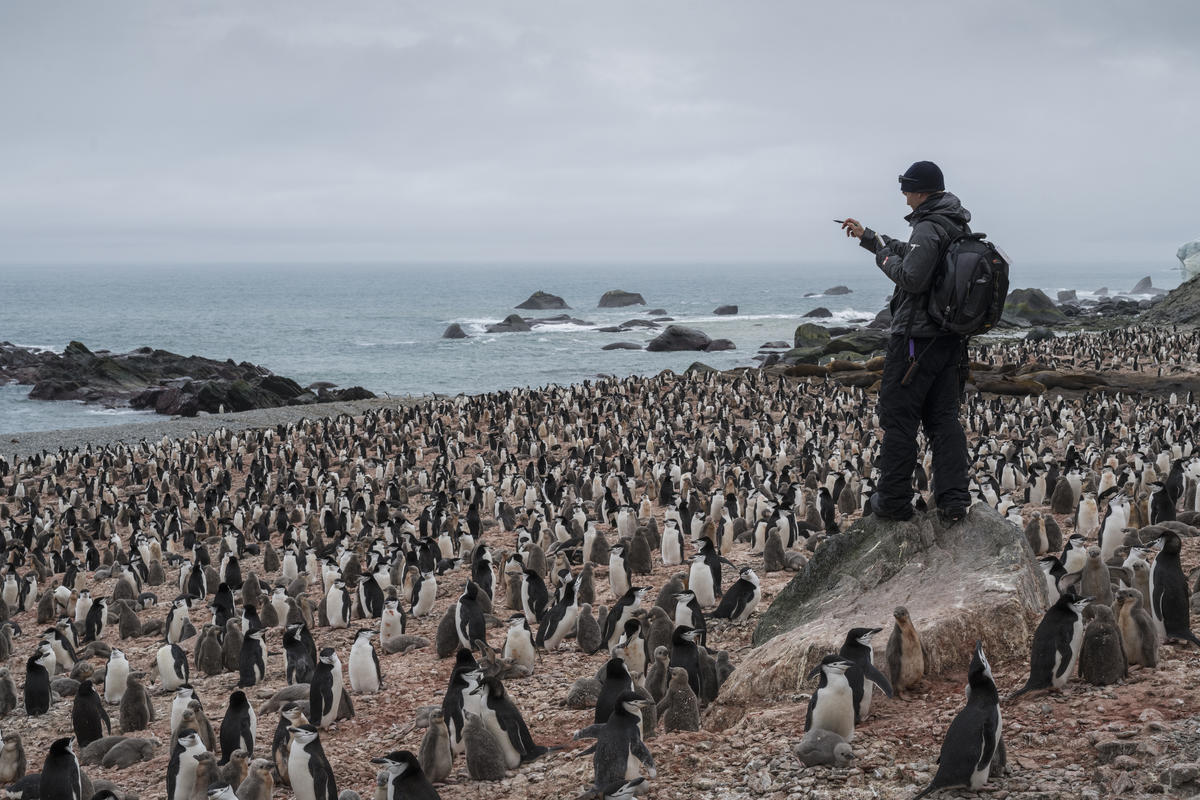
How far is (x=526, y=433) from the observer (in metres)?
26.9

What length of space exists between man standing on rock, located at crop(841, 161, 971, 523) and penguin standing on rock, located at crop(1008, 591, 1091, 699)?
1.39m

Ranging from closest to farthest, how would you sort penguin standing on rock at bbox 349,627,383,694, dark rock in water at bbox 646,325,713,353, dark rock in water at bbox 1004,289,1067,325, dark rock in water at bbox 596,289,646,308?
penguin standing on rock at bbox 349,627,383,694 → dark rock in water at bbox 646,325,713,353 → dark rock in water at bbox 1004,289,1067,325 → dark rock in water at bbox 596,289,646,308

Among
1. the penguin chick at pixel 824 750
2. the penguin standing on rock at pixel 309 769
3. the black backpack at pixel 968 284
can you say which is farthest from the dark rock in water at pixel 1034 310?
the penguin standing on rock at pixel 309 769

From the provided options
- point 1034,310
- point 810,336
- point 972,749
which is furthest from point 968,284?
point 1034,310

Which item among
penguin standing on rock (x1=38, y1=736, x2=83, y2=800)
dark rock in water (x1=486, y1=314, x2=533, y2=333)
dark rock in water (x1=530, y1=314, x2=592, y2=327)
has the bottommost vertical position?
penguin standing on rock (x1=38, y1=736, x2=83, y2=800)

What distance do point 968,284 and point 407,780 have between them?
15.0ft

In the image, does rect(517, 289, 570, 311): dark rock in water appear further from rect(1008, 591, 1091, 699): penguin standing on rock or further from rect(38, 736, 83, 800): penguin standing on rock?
rect(1008, 591, 1091, 699): penguin standing on rock

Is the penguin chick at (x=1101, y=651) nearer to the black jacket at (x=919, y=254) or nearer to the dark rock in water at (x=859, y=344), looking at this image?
the black jacket at (x=919, y=254)

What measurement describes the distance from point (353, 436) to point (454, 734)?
23161 mm

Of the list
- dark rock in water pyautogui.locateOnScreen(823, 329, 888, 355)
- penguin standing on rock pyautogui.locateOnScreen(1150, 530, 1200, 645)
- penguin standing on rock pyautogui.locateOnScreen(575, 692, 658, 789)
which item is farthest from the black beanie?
dark rock in water pyautogui.locateOnScreen(823, 329, 888, 355)

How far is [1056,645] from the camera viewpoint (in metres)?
5.89

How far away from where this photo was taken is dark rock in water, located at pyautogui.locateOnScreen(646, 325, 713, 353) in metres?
68.0

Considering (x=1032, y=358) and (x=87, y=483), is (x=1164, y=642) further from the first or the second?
(x=1032, y=358)

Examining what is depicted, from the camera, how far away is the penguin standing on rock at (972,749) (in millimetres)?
4938
